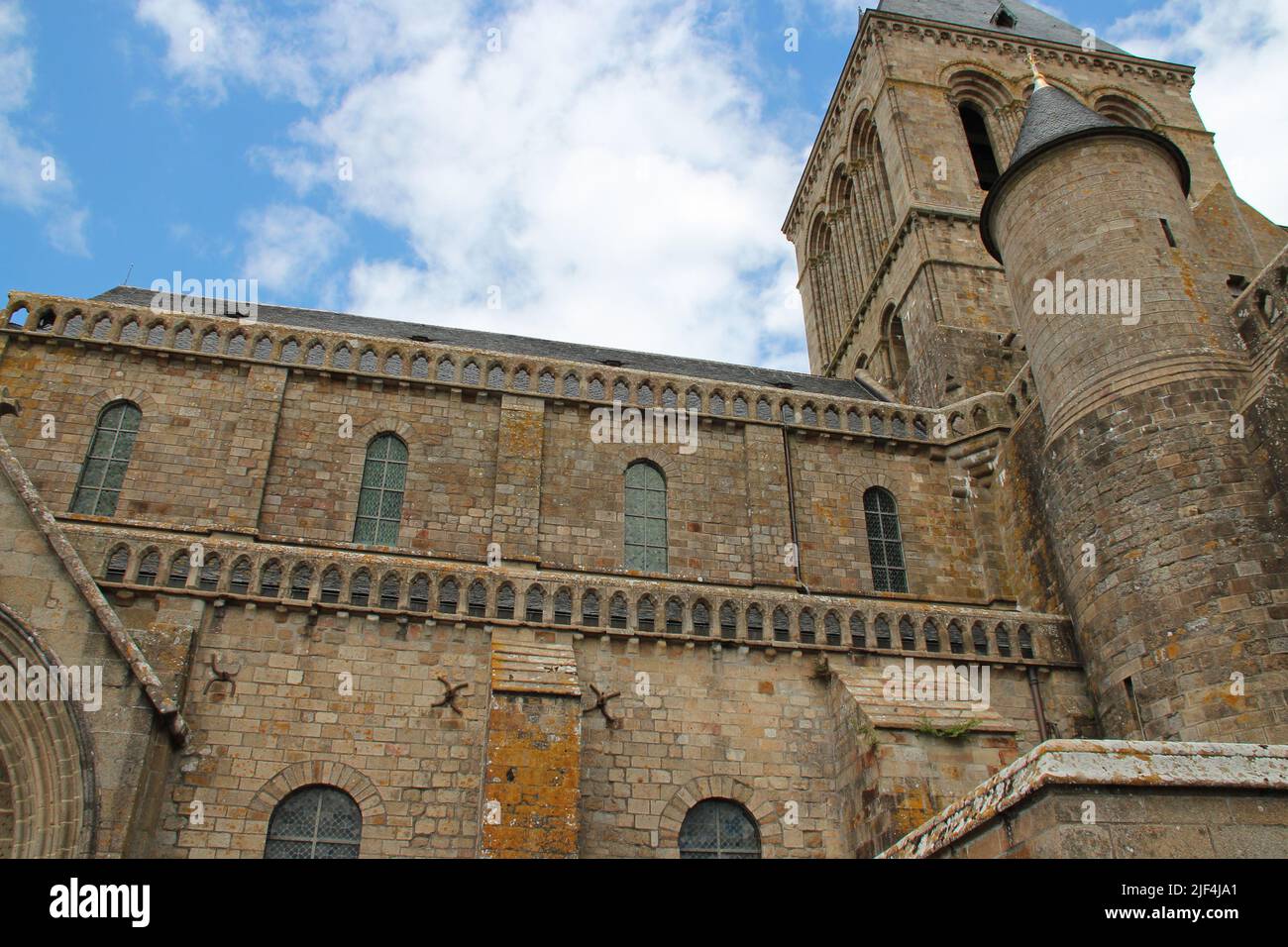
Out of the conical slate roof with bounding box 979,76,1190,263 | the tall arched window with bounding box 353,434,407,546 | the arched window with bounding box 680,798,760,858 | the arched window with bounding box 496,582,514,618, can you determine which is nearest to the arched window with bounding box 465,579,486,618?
the arched window with bounding box 496,582,514,618

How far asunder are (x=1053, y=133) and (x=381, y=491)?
45.1ft

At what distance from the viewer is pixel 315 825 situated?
12469 mm

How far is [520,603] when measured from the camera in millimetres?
14461

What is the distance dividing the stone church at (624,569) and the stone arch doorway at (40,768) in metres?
0.04

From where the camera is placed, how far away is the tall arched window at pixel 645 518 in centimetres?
1741

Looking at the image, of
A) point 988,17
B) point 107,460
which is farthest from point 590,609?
point 988,17

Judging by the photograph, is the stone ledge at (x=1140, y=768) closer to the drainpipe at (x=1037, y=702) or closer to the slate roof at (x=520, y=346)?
the drainpipe at (x=1037, y=702)

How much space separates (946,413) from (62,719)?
16277 mm

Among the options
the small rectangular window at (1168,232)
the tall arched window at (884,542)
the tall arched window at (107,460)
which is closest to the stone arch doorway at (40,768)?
the tall arched window at (107,460)

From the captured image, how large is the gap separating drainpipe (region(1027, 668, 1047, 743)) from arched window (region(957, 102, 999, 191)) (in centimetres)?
1944

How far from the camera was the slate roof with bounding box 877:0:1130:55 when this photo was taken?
103 feet

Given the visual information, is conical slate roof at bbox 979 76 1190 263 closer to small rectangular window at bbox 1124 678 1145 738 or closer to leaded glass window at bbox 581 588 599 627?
small rectangular window at bbox 1124 678 1145 738
